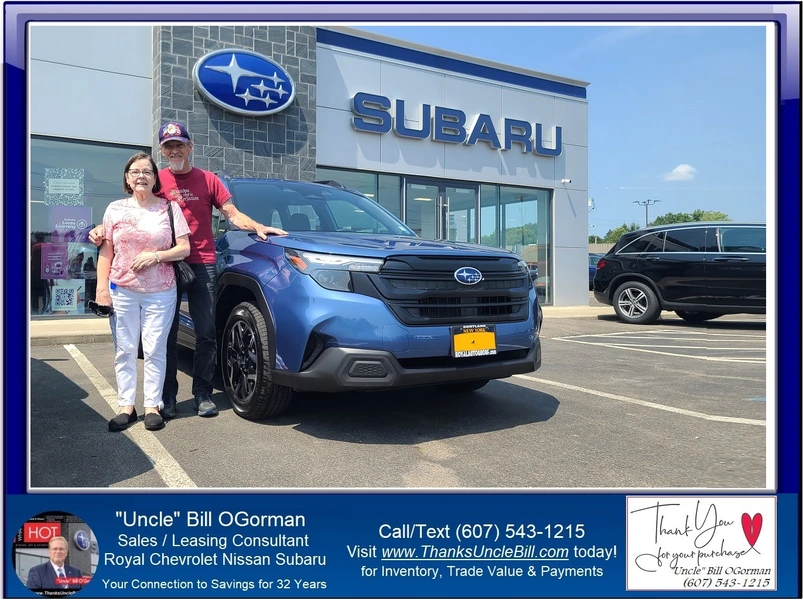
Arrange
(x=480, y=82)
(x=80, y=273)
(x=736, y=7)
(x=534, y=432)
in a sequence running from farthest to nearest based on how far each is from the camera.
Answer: (x=480, y=82)
(x=80, y=273)
(x=534, y=432)
(x=736, y=7)

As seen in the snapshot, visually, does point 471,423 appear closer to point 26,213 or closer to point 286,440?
point 286,440

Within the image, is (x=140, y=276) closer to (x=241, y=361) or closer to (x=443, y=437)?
(x=241, y=361)

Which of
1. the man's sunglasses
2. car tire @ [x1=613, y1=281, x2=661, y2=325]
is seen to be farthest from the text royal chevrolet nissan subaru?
car tire @ [x1=613, y1=281, x2=661, y2=325]

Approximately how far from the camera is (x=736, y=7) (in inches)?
75.4

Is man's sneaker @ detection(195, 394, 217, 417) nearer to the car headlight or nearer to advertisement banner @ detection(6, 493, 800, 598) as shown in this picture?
the car headlight

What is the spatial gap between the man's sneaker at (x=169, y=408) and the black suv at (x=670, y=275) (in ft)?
18.9

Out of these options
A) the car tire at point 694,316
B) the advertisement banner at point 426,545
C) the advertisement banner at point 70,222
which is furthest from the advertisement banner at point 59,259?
the car tire at point 694,316

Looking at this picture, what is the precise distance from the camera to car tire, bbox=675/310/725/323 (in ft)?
27.5

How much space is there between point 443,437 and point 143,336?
181cm

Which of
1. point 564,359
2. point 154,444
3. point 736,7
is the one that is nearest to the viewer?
point 736,7

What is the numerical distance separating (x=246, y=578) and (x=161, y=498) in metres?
0.37

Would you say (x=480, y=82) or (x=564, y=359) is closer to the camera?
(x=564, y=359)

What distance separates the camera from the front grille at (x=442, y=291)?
2941 mm

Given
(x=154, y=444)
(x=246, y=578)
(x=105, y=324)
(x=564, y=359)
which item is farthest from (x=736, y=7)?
(x=105, y=324)
